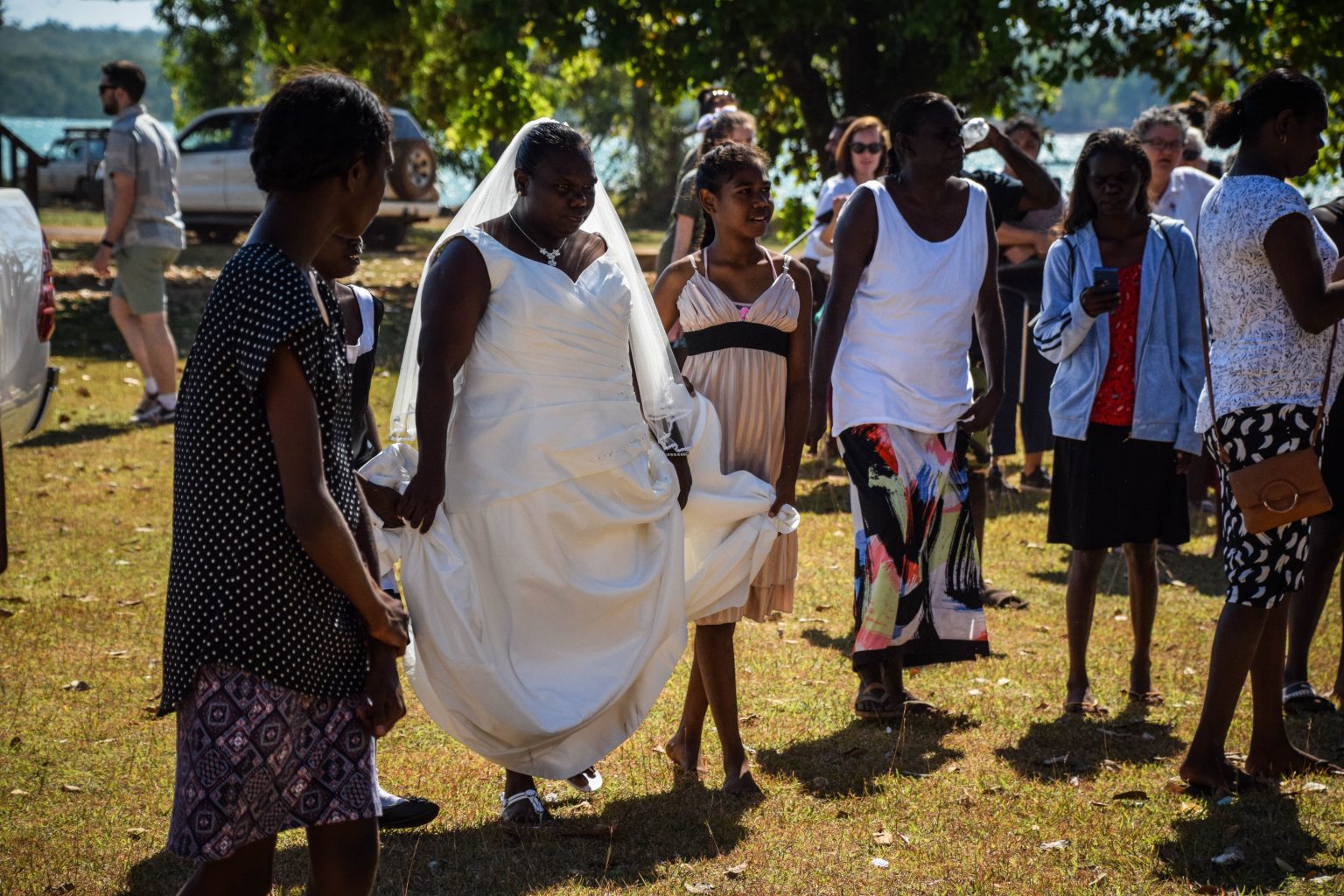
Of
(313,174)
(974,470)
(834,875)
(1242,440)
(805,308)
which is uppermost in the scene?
(313,174)

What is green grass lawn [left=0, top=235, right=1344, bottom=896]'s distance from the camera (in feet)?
14.1

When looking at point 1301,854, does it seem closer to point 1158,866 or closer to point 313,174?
point 1158,866

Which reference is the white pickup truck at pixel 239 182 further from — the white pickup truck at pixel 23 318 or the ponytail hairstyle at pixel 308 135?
the ponytail hairstyle at pixel 308 135

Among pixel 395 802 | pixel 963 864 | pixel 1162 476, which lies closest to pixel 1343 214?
pixel 1162 476

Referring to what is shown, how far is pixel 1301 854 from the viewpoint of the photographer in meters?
4.45

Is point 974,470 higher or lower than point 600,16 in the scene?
lower

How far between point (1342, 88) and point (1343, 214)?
1199 centimetres

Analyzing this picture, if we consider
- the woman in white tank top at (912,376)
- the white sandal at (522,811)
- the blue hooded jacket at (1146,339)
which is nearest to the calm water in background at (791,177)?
the blue hooded jacket at (1146,339)

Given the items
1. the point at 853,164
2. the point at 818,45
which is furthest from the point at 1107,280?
the point at 818,45

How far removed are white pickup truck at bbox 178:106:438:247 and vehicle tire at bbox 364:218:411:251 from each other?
2cm

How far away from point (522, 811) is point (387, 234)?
21.4 metres

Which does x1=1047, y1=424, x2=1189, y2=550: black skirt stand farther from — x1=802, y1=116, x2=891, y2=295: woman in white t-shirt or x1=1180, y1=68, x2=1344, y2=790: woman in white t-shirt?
x1=802, y1=116, x2=891, y2=295: woman in white t-shirt

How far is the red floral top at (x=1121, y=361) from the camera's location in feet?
19.0

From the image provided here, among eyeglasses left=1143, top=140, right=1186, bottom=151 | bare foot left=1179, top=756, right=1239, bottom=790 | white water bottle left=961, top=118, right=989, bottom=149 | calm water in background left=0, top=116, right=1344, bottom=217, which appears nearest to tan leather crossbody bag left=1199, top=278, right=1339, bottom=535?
bare foot left=1179, top=756, right=1239, bottom=790
